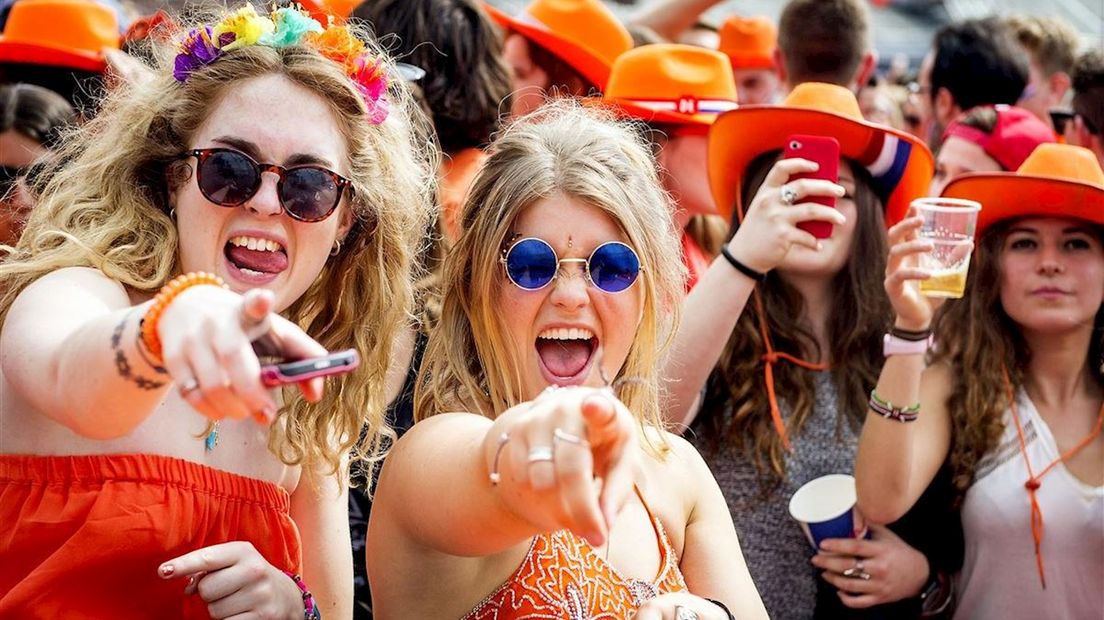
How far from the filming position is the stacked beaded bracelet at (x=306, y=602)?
2406 millimetres

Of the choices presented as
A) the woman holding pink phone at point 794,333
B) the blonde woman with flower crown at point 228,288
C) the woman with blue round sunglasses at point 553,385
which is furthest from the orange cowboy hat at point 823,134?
the blonde woman with flower crown at point 228,288

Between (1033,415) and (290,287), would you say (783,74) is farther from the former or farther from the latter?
(290,287)

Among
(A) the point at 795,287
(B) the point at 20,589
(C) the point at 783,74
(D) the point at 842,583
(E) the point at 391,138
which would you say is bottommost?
(D) the point at 842,583

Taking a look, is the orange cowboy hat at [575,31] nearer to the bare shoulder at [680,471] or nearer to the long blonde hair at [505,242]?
the long blonde hair at [505,242]

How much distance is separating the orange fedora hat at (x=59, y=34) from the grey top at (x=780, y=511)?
294 centimetres

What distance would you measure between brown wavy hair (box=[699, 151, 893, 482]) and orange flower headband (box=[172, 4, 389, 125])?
1498 millimetres

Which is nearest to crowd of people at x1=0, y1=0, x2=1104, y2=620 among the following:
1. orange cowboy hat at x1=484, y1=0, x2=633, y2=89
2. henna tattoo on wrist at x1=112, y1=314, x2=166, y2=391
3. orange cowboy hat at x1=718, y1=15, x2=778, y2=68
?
henna tattoo on wrist at x1=112, y1=314, x2=166, y2=391

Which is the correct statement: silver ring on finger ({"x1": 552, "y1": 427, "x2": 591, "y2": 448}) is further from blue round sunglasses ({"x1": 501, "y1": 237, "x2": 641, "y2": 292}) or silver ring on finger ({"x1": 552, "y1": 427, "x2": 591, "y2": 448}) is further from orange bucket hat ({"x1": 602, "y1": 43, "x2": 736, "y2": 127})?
orange bucket hat ({"x1": 602, "y1": 43, "x2": 736, "y2": 127})

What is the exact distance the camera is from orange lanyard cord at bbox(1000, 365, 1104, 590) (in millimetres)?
3568

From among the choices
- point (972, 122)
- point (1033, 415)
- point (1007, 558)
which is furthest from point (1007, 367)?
point (972, 122)

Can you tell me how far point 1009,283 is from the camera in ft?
12.7

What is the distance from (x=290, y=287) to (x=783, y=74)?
395cm

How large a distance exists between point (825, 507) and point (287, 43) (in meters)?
1.92

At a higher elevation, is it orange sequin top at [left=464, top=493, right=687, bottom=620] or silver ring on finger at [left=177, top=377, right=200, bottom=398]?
silver ring on finger at [left=177, top=377, right=200, bottom=398]
